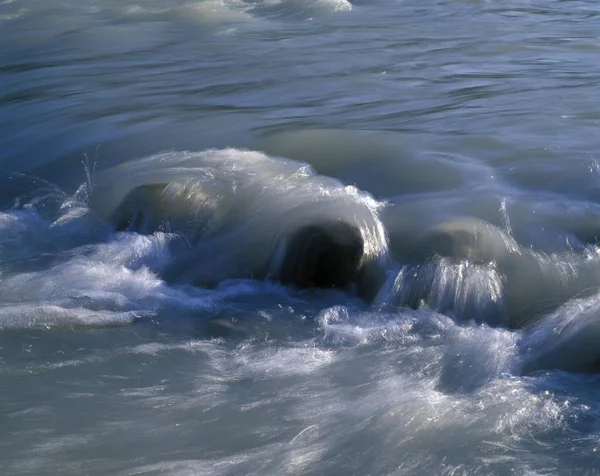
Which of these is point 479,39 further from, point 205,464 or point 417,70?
Answer: point 205,464

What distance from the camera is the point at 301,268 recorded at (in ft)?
15.8

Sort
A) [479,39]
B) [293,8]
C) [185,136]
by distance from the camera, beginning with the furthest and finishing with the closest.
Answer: [293,8] → [479,39] → [185,136]

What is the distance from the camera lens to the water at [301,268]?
3.59 meters

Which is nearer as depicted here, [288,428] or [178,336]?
[288,428]

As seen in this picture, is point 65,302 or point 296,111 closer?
point 65,302

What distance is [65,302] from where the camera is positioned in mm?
4664

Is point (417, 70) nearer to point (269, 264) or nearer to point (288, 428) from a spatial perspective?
point (269, 264)

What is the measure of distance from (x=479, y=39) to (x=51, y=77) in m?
3.78

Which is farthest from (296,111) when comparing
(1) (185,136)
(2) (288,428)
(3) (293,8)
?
(3) (293,8)

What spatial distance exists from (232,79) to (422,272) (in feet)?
14.1

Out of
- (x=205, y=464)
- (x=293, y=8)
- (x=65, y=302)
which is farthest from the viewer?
(x=293, y=8)

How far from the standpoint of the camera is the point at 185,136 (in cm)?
682

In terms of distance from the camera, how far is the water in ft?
11.8

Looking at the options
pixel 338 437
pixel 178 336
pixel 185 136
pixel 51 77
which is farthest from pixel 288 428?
pixel 51 77
